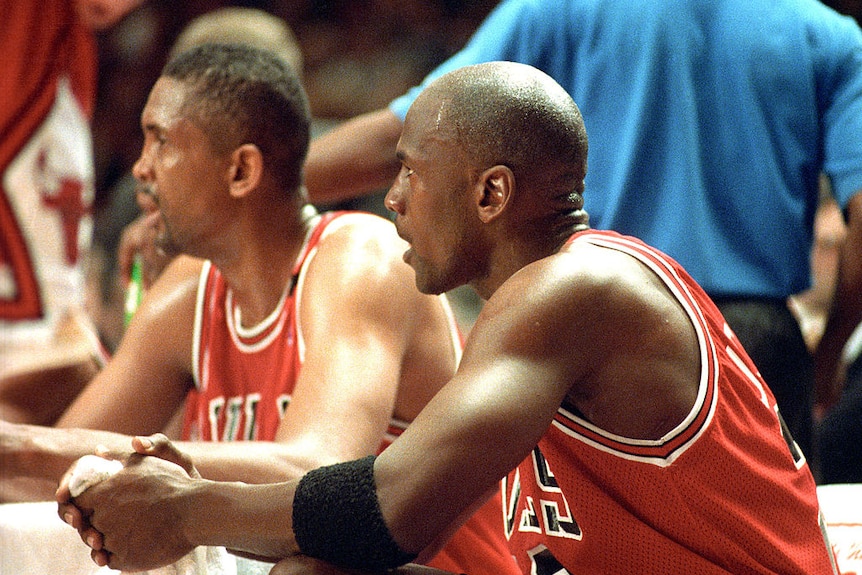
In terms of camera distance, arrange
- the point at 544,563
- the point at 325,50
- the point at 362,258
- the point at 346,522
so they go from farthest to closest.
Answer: the point at 325,50 → the point at 362,258 → the point at 544,563 → the point at 346,522

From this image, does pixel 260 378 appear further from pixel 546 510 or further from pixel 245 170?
pixel 546 510

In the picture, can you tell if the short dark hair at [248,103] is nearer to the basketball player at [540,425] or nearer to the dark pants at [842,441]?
the basketball player at [540,425]

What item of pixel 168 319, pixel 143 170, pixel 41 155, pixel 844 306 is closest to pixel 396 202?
pixel 143 170

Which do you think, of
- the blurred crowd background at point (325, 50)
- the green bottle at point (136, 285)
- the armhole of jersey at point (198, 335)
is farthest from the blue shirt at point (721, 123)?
the blurred crowd background at point (325, 50)

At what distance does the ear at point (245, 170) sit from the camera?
6.98 ft

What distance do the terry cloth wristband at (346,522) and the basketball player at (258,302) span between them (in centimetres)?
51

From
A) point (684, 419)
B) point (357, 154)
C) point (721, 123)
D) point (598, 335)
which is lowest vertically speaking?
point (357, 154)

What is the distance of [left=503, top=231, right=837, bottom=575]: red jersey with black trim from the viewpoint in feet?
4.50

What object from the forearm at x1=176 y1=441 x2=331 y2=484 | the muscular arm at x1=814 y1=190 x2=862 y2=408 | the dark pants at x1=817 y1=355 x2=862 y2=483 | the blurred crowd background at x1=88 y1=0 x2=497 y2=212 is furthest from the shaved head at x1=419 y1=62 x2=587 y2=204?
the blurred crowd background at x1=88 y1=0 x2=497 y2=212

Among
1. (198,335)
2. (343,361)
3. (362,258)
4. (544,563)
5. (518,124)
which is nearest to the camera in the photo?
(518,124)

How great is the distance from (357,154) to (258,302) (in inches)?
19.2

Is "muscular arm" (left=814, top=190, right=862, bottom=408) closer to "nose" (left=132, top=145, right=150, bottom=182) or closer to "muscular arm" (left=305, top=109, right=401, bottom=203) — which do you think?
"muscular arm" (left=305, top=109, right=401, bottom=203)

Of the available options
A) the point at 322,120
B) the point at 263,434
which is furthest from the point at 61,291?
the point at 322,120

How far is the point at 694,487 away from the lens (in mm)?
1368
